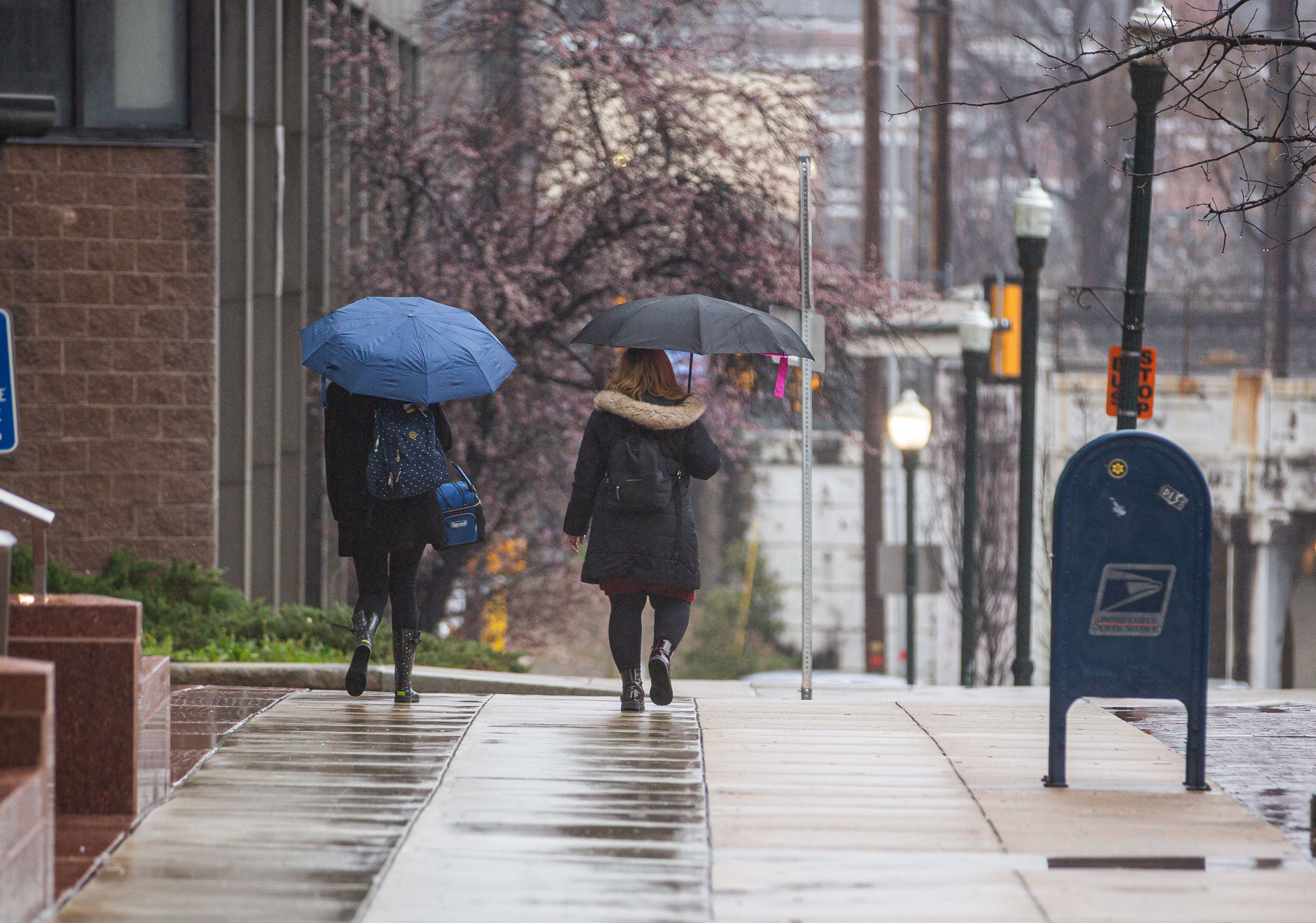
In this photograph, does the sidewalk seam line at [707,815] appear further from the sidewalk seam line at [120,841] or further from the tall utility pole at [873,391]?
the tall utility pole at [873,391]

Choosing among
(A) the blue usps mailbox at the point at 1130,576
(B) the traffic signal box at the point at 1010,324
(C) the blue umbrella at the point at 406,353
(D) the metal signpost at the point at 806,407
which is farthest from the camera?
(B) the traffic signal box at the point at 1010,324

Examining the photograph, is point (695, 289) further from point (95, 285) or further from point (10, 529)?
point (10, 529)

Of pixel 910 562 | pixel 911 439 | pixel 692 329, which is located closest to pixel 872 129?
pixel 911 439

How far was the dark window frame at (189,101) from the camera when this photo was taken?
39.5ft

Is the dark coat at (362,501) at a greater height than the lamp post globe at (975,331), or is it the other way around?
the lamp post globe at (975,331)

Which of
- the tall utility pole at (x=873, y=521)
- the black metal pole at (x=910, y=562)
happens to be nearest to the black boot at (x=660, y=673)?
the black metal pole at (x=910, y=562)

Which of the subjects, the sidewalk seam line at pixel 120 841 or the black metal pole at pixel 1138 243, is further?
the black metal pole at pixel 1138 243

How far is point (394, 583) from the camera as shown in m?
7.62

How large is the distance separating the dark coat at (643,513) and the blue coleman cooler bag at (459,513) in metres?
0.45

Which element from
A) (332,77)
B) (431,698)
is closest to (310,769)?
(431,698)

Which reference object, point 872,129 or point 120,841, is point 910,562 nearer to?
point 872,129

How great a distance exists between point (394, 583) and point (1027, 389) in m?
7.84

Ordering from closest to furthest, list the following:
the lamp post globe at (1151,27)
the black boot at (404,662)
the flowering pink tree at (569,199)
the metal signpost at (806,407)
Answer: the black boot at (404,662) → the metal signpost at (806,407) → the lamp post globe at (1151,27) → the flowering pink tree at (569,199)

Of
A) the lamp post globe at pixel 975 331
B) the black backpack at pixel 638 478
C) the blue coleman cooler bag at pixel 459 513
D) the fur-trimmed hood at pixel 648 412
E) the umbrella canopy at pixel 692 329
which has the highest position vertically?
the lamp post globe at pixel 975 331
